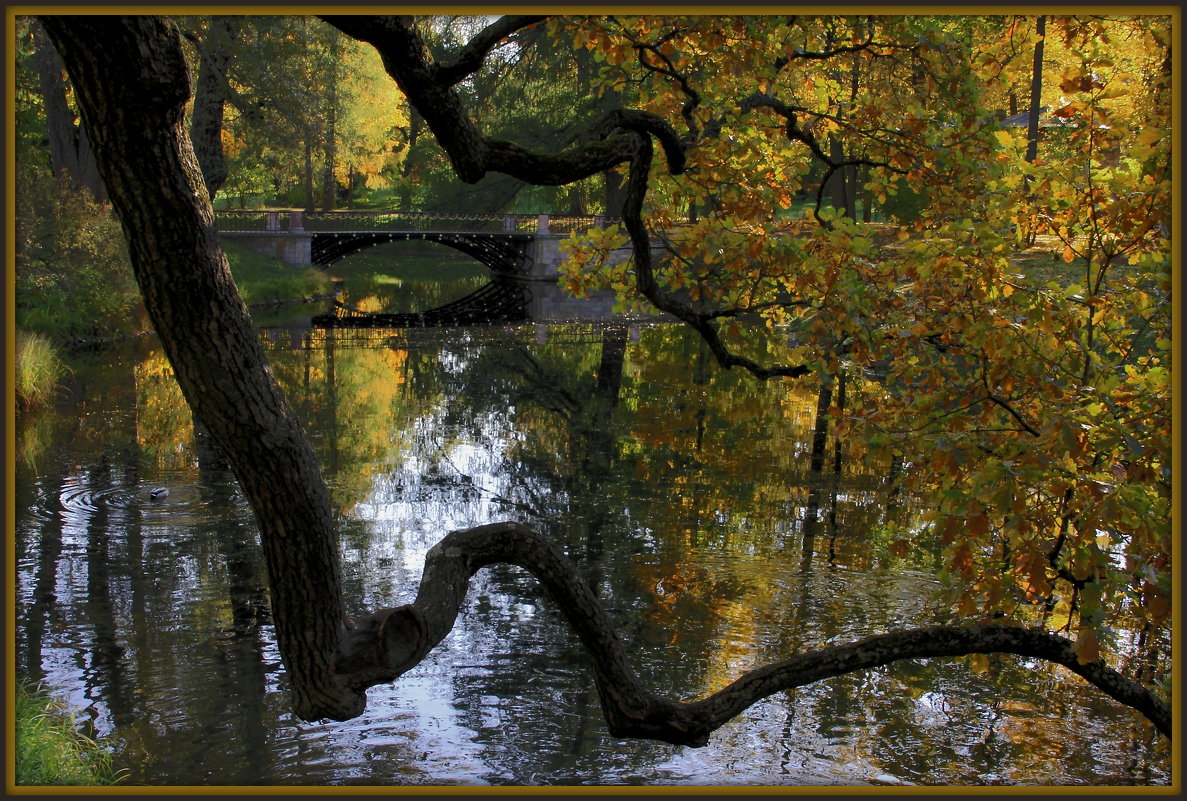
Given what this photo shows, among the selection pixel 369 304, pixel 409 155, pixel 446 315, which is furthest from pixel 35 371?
pixel 409 155

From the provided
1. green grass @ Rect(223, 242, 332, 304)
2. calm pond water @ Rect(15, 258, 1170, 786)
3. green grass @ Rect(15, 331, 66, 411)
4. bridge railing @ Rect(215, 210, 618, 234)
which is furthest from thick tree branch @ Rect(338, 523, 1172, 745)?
bridge railing @ Rect(215, 210, 618, 234)

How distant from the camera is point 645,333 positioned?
22.9 m

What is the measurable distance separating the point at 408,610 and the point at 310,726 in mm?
3314

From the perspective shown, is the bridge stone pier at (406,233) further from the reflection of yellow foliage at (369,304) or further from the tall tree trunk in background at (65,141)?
the tall tree trunk in background at (65,141)

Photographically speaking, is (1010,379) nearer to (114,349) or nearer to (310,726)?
(310,726)

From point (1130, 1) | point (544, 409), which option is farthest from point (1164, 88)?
point (544, 409)

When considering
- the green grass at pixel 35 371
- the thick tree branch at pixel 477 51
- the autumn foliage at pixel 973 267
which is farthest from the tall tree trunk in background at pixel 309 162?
the thick tree branch at pixel 477 51

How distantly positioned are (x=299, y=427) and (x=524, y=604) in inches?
202

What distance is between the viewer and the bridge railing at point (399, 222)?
3156 cm

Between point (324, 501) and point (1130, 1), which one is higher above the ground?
point (1130, 1)

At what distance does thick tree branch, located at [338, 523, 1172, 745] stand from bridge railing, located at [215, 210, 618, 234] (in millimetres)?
26282

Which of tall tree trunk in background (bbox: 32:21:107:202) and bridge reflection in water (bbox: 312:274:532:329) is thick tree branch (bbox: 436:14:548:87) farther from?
bridge reflection in water (bbox: 312:274:532:329)

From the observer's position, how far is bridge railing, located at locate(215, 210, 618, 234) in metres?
31.6

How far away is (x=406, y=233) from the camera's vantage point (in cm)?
3297
